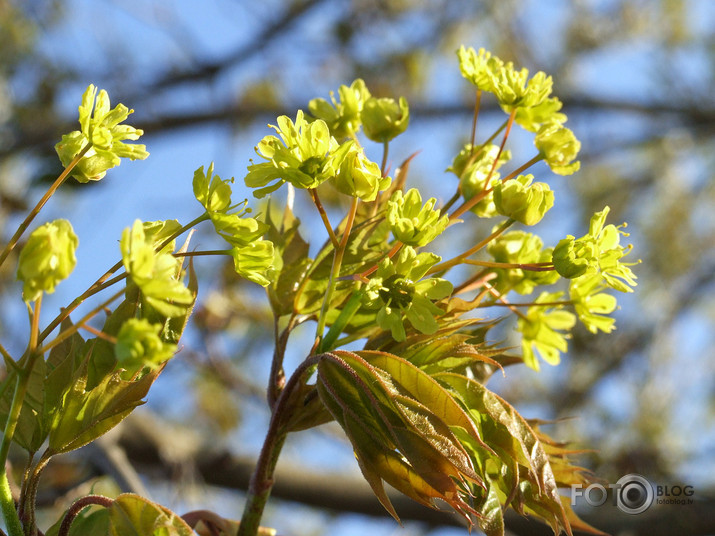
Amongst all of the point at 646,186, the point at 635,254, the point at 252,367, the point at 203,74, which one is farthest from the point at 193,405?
the point at 646,186

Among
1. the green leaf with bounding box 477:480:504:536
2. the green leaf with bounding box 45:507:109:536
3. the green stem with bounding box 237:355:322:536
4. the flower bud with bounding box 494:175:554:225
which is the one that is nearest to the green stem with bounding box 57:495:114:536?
the green leaf with bounding box 45:507:109:536

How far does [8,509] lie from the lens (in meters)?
0.78

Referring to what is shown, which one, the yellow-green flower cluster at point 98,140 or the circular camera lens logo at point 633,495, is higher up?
the circular camera lens logo at point 633,495

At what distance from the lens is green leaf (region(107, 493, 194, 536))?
0.80 metres

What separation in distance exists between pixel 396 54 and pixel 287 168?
410 centimetres

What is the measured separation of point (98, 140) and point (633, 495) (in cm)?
179

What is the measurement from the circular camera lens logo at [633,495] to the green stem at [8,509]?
5.26 feet

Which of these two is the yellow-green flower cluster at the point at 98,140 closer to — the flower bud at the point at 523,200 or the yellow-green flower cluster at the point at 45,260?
the yellow-green flower cluster at the point at 45,260

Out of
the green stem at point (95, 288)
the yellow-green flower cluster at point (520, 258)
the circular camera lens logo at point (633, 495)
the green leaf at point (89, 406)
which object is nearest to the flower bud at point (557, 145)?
the yellow-green flower cluster at point (520, 258)

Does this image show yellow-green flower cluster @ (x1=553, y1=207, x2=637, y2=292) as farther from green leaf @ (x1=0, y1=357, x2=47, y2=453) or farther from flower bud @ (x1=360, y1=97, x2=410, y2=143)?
green leaf @ (x1=0, y1=357, x2=47, y2=453)

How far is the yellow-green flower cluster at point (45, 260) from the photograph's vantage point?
0.70 meters

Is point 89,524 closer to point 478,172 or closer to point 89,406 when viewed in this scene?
point 89,406

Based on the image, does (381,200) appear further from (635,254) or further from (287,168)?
(635,254)

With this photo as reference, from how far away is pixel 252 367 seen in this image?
4168 mm
